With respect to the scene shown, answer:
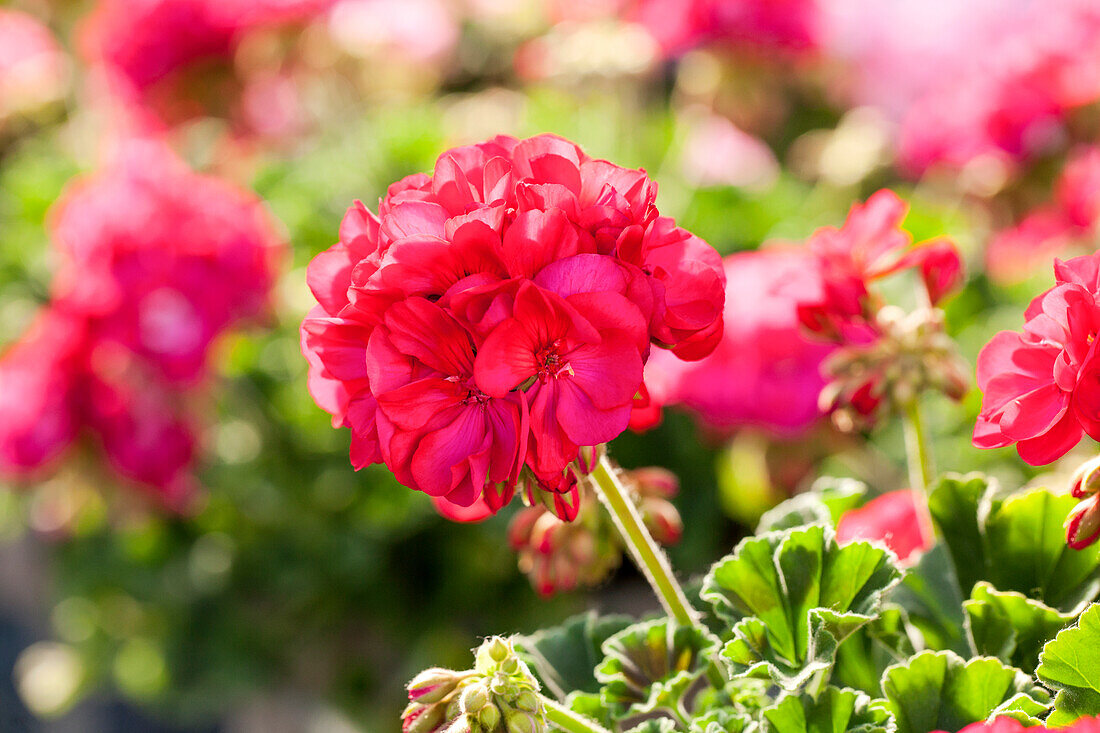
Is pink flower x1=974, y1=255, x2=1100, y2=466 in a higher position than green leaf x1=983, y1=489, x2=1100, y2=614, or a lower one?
higher

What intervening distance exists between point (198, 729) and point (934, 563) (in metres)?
1.88

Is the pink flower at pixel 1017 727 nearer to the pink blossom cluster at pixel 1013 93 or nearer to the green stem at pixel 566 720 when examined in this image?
the green stem at pixel 566 720

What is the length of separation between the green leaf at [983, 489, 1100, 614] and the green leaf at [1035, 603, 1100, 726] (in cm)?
8

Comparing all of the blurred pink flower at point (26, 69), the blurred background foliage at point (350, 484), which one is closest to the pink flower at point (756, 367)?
the blurred background foliage at point (350, 484)

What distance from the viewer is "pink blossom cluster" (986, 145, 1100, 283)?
1.10 metres

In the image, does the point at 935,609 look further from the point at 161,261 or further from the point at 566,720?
the point at 161,261

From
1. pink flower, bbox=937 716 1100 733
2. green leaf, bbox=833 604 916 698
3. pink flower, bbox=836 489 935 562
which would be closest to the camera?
pink flower, bbox=937 716 1100 733

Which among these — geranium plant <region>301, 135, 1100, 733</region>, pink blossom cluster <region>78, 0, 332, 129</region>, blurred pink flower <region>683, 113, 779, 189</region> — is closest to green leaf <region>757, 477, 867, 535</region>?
geranium plant <region>301, 135, 1100, 733</region>

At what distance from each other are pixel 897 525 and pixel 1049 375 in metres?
0.25

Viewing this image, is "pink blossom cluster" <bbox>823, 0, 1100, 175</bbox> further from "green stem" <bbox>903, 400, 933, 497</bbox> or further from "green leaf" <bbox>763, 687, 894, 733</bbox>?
"green leaf" <bbox>763, 687, 894, 733</bbox>

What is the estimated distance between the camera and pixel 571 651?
581mm

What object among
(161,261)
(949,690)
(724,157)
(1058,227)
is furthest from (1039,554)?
(724,157)

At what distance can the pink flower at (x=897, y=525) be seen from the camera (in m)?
0.64

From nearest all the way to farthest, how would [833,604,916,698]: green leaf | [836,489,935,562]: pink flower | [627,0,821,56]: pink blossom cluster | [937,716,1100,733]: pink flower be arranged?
[937,716,1100,733]: pink flower → [833,604,916,698]: green leaf → [836,489,935,562]: pink flower → [627,0,821,56]: pink blossom cluster
